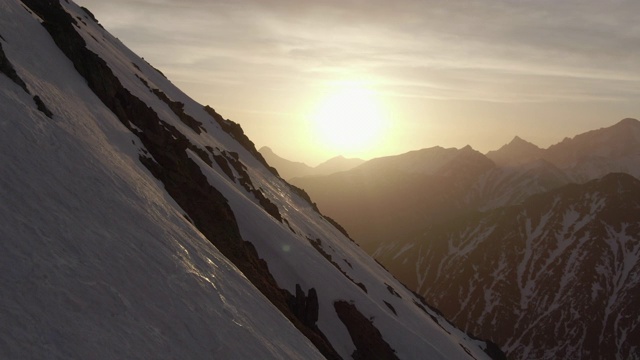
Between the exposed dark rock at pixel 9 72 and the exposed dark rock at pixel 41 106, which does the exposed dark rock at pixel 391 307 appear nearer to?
the exposed dark rock at pixel 41 106

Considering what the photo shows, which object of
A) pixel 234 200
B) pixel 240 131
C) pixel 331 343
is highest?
pixel 240 131

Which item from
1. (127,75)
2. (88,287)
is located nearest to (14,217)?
(88,287)

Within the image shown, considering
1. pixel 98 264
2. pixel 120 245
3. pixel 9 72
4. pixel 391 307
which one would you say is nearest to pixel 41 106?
pixel 9 72

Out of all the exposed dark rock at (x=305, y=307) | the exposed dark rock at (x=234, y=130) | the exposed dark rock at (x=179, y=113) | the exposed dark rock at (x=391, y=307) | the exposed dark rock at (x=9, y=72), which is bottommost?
the exposed dark rock at (x=305, y=307)

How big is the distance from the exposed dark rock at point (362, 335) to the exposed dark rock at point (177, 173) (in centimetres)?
606

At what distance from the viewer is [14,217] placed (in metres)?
16.7

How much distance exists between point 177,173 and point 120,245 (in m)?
19.2

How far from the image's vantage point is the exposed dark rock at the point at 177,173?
34219mm

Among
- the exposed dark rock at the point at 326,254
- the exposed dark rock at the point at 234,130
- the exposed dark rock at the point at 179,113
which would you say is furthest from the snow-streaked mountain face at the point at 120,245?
the exposed dark rock at the point at 234,130

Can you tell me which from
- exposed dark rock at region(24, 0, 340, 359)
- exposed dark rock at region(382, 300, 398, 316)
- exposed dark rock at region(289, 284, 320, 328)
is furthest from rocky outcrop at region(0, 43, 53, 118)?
exposed dark rock at region(382, 300, 398, 316)

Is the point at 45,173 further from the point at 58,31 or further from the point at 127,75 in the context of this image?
the point at 127,75

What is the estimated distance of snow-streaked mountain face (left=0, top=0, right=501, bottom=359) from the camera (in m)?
14.9

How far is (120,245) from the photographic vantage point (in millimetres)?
19719

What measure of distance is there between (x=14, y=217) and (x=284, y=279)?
31637 millimetres
